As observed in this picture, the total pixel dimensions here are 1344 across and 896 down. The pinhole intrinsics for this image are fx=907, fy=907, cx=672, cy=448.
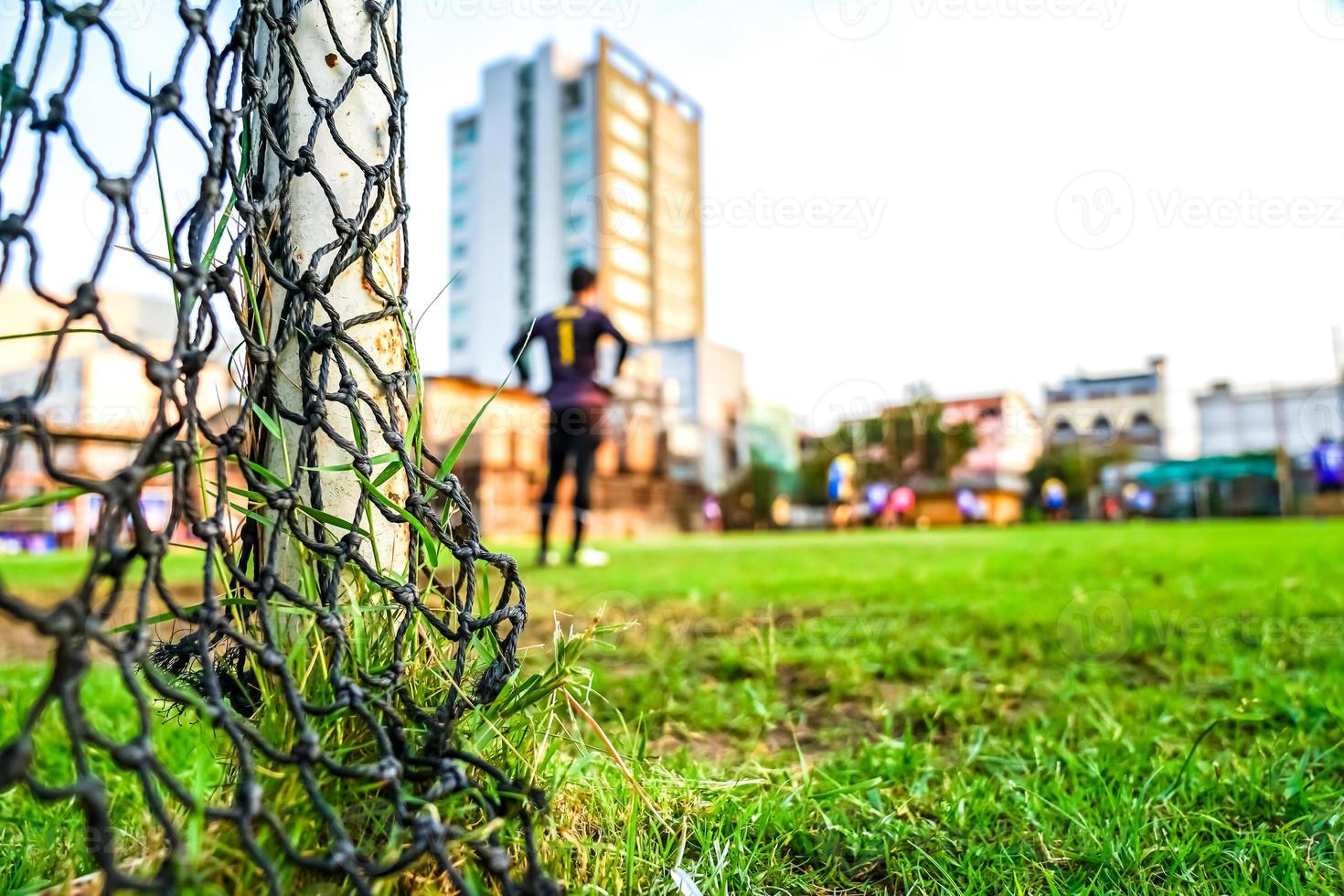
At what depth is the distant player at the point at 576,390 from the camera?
709 centimetres

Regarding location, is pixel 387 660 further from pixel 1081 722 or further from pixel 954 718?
pixel 1081 722

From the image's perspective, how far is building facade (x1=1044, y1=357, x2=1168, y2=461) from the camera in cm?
4488

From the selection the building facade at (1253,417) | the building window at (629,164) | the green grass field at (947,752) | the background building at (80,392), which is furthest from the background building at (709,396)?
the green grass field at (947,752)

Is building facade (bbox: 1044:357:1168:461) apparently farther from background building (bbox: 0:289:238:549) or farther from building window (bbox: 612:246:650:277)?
background building (bbox: 0:289:238:549)

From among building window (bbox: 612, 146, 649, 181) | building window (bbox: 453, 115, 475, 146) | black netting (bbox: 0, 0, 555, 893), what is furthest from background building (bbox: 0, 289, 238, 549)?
building window (bbox: 453, 115, 475, 146)

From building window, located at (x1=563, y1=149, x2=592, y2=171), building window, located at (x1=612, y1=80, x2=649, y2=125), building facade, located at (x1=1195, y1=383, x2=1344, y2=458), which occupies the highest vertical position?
building window, located at (x1=612, y1=80, x2=649, y2=125)

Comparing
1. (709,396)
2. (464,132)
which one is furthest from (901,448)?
(464,132)

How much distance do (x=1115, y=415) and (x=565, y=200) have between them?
110 ft

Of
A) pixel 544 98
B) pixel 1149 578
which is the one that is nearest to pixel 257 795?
pixel 1149 578

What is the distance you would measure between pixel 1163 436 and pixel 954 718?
5161cm

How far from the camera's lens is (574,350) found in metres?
7.20

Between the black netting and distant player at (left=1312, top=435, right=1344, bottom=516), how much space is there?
3624cm

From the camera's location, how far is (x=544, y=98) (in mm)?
54031

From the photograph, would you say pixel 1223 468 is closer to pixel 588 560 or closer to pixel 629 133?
pixel 588 560
